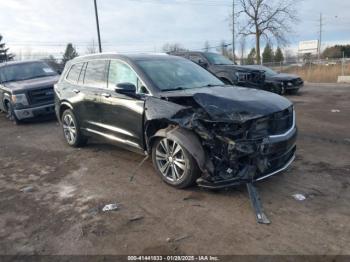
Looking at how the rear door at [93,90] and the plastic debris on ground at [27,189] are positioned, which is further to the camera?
the rear door at [93,90]

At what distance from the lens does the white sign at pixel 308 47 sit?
177 feet

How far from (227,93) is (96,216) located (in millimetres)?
2454

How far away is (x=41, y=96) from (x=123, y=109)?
5838 millimetres

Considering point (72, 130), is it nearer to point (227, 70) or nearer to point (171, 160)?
point (171, 160)

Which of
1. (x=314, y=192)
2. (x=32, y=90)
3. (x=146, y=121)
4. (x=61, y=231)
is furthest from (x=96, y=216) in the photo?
(x=32, y=90)

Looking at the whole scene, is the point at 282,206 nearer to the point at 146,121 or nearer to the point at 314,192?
the point at 314,192

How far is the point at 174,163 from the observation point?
4680 mm

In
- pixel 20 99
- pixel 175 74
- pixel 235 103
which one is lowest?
pixel 20 99

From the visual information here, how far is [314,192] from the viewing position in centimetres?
448

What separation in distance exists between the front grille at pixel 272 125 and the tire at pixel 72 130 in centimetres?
394

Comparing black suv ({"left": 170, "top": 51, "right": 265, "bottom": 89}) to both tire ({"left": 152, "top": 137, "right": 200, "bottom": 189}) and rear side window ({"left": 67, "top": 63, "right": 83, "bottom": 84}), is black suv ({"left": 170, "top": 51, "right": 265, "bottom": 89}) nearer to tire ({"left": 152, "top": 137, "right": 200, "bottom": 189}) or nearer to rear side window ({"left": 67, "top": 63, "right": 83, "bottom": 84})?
rear side window ({"left": 67, "top": 63, "right": 83, "bottom": 84})

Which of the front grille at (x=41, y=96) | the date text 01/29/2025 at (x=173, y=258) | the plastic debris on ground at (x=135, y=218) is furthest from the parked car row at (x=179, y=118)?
the front grille at (x=41, y=96)

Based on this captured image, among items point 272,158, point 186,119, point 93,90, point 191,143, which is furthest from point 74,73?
point 272,158

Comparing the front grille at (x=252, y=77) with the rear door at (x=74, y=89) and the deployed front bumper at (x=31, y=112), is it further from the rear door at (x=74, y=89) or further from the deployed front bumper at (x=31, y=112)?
the rear door at (x=74, y=89)
